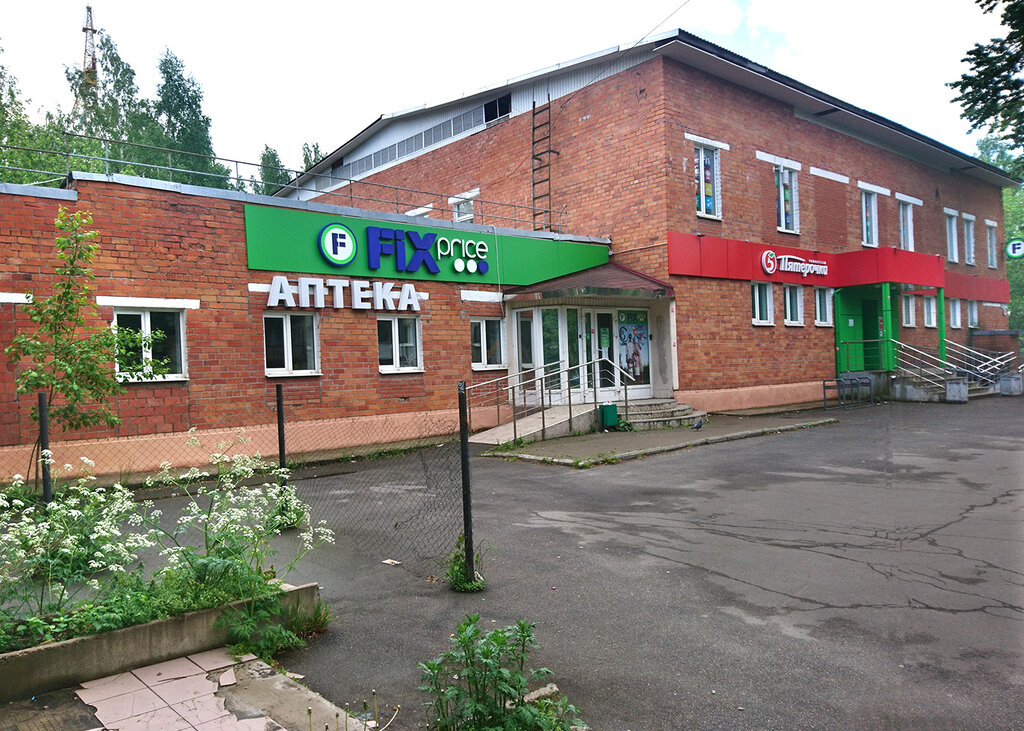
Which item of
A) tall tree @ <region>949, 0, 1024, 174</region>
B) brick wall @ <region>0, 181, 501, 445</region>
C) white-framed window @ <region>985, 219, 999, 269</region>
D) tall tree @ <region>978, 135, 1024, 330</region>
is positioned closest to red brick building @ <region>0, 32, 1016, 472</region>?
brick wall @ <region>0, 181, 501, 445</region>

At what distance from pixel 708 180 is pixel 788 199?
3808 millimetres

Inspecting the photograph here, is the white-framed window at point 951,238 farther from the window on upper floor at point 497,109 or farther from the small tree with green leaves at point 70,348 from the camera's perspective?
the small tree with green leaves at point 70,348

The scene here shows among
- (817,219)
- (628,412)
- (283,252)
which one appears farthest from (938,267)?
(283,252)

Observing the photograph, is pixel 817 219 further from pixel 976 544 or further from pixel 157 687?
pixel 157 687

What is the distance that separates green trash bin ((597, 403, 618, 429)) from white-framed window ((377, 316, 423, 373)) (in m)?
4.15

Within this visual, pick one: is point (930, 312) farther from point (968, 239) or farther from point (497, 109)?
point (497, 109)

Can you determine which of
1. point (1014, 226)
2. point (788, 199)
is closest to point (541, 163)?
point (788, 199)

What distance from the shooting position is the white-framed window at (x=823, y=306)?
21688 millimetres

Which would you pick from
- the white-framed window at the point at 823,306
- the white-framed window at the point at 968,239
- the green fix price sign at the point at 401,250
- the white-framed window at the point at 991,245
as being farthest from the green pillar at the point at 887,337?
the white-framed window at the point at 991,245

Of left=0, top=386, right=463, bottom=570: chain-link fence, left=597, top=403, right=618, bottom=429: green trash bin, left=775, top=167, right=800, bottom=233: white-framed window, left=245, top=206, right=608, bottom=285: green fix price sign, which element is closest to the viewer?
left=0, top=386, right=463, bottom=570: chain-link fence

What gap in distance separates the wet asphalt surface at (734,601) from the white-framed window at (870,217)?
52.3ft

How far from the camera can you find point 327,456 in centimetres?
1314

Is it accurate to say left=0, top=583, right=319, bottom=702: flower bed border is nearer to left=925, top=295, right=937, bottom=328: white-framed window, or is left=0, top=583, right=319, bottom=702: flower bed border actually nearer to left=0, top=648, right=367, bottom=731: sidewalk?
left=0, top=648, right=367, bottom=731: sidewalk

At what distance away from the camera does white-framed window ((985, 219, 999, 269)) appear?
3078cm
